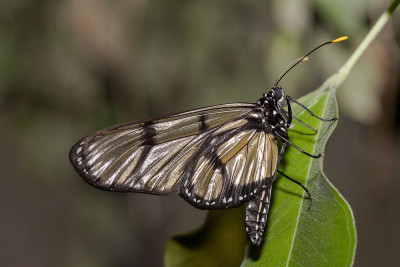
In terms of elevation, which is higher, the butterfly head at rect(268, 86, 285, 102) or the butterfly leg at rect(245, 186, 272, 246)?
the butterfly head at rect(268, 86, 285, 102)

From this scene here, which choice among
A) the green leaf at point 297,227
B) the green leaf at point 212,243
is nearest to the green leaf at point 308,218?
the green leaf at point 297,227

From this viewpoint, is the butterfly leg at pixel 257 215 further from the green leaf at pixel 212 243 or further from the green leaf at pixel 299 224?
the green leaf at pixel 212 243

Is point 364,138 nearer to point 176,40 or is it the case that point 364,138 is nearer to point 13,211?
point 176,40

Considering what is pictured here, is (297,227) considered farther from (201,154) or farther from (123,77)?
(123,77)

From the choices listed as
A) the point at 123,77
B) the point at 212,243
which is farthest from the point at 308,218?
the point at 123,77

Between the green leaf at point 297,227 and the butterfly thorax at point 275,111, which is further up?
the butterfly thorax at point 275,111

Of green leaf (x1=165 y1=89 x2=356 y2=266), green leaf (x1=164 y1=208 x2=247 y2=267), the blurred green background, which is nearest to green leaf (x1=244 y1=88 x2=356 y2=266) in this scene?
green leaf (x1=165 y1=89 x2=356 y2=266)

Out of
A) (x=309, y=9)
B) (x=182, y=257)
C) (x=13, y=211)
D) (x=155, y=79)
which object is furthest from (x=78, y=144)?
(x=13, y=211)

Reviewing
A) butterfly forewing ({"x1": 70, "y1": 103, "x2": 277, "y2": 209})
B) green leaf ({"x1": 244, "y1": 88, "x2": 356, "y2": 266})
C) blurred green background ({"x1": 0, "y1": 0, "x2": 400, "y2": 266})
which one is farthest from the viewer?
blurred green background ({"x1": 0, "y1": 0, "x2": 400, "y2": 266})

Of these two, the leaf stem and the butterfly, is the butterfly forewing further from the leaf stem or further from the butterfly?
the leaf stem
